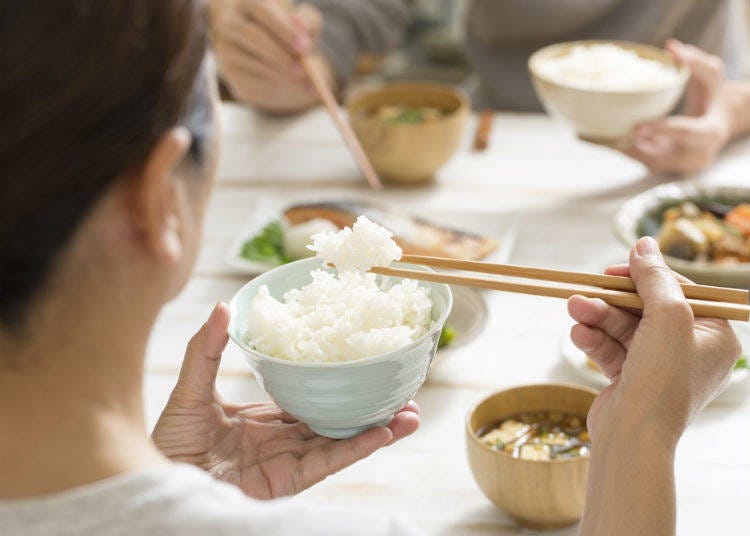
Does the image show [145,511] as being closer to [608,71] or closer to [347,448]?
[347,448]

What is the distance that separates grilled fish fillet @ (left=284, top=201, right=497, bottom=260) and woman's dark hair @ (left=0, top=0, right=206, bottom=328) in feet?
3.91

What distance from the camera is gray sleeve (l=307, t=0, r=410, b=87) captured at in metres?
2.91

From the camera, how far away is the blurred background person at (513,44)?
89.5 inches

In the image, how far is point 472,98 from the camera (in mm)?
3188

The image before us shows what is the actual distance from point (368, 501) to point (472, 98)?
2.12 m

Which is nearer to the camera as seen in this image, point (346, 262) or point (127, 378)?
point (127, 378)

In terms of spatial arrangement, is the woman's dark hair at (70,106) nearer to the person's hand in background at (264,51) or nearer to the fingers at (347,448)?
the fingers at (347,448)

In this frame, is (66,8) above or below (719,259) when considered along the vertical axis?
above

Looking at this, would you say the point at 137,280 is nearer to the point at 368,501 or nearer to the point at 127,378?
the point at 127,378

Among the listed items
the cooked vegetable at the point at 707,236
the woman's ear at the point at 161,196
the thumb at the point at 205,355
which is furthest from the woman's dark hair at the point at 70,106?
the cooked vegetable at the point at 707,236

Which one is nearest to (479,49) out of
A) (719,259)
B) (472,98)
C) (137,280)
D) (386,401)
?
(472,98)

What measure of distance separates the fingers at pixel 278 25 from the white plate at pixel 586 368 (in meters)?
1.26

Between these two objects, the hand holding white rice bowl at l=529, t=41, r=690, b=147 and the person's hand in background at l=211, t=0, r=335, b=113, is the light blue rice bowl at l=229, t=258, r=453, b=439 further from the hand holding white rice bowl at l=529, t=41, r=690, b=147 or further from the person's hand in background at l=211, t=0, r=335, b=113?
the person's hand in background at l=211, t=0, r=335, b=113

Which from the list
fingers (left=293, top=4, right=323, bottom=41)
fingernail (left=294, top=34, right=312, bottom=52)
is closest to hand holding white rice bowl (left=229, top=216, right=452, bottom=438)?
fingernail (left=294, top=34, right=312, bottom=52)
